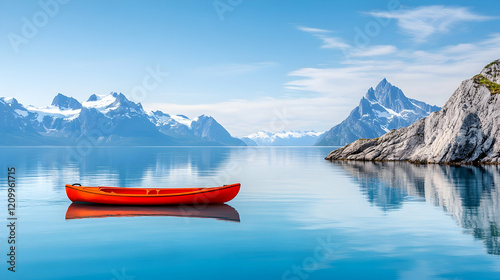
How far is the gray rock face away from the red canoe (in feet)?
246

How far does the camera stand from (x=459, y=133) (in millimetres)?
94438

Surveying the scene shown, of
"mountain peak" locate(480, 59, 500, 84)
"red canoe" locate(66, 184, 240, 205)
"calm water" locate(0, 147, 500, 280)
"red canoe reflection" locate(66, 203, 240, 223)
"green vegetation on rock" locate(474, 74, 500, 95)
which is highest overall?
"mountain peak" locate(480, 59, 500, 84)

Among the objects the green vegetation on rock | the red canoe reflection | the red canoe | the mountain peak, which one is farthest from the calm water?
the mountain peak

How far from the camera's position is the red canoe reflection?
32.7 meters

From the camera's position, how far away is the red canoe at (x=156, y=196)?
36.1 m

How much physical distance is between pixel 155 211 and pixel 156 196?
1.82 meters

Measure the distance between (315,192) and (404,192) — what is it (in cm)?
952

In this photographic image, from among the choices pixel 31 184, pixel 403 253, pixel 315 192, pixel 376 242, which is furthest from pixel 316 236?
pixel 31 184

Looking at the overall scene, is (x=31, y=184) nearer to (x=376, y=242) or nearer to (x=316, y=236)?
(x=316, y=236)

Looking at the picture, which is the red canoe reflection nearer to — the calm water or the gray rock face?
the calm water

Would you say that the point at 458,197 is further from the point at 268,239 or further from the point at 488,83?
the point at 488,83

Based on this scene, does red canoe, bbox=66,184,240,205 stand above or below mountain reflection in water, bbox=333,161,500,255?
above

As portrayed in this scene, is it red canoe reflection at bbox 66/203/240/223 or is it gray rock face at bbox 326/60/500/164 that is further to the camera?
gray rock face at bbox 326/60/500/164

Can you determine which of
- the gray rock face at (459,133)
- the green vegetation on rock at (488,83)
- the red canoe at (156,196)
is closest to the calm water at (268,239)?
the red canoe at (156,196)
